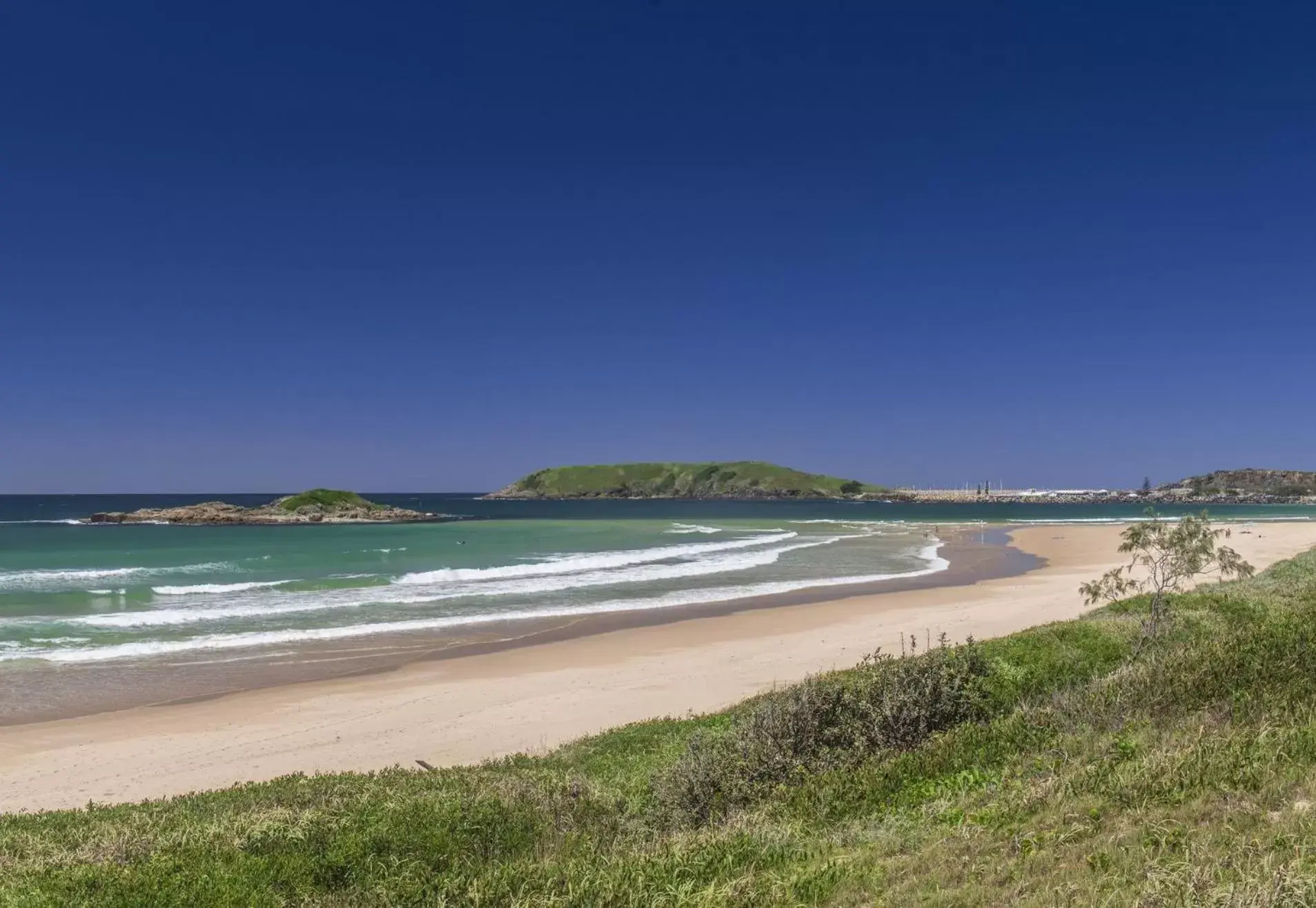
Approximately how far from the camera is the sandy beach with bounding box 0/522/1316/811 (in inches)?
492

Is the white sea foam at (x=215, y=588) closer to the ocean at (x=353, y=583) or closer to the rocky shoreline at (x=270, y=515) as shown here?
the ocean at (x=353, y=583)

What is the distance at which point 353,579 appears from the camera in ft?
122

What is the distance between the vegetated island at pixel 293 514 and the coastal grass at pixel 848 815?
333 ft

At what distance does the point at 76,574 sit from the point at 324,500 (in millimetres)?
75773

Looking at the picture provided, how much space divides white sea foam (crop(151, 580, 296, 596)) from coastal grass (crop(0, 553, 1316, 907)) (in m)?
27.2

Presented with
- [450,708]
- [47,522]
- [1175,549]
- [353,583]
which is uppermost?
[1175,549]

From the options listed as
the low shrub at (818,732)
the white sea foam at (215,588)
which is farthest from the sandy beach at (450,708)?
the white sea foam at (215,588)

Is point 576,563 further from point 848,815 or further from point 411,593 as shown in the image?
point 848,815

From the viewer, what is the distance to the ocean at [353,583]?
74.5 feet

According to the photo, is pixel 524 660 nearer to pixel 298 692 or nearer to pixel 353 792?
pixel 298 692

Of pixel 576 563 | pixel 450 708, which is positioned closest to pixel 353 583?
pixel 576 563

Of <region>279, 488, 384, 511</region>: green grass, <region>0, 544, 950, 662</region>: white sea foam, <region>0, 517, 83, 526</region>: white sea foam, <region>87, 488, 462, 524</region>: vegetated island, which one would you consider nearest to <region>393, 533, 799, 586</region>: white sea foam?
<region>0, 544, 950, 662</region>: white sea foam

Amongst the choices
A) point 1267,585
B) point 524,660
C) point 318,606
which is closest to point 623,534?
point 318,606

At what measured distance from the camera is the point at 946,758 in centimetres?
662
